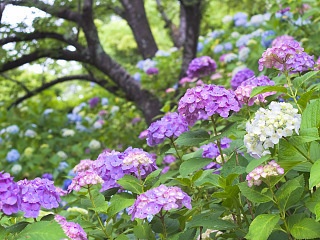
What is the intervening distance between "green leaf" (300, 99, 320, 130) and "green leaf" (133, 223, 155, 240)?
0.53 m

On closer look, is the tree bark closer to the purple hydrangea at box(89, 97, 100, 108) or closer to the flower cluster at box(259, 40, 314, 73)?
the purple hydrangea at box(89, 97, 100, 108)

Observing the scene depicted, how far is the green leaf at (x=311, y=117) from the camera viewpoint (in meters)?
1.63

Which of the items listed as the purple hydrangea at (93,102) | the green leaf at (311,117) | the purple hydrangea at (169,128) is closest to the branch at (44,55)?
the purple hydrangea at (93,102)

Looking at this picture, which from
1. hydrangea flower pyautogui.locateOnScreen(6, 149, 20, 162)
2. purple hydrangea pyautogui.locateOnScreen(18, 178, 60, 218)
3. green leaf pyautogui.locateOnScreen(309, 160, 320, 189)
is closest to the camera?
green leaf pyautogui.locateOnScreen(309, 160, 320, 189)

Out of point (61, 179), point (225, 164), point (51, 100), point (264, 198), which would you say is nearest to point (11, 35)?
point (61, 179)

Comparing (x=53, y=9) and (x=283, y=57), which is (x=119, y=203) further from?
(x=53, y=9)

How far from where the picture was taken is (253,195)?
1583 mm

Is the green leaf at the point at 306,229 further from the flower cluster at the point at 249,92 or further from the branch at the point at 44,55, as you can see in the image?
the branch at the point at 44,55

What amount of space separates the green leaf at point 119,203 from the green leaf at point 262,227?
16.2 inches

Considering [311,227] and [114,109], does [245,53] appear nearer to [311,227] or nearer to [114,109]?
[114,109]

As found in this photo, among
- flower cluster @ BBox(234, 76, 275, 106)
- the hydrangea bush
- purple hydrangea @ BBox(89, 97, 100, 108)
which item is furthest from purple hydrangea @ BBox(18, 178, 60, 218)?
purple hydrangea @ BBox(89, 97, 100, 108)

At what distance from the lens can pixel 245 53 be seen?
198 inches

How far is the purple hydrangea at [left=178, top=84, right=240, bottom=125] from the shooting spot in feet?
6.02

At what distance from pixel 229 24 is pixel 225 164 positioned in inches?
201
